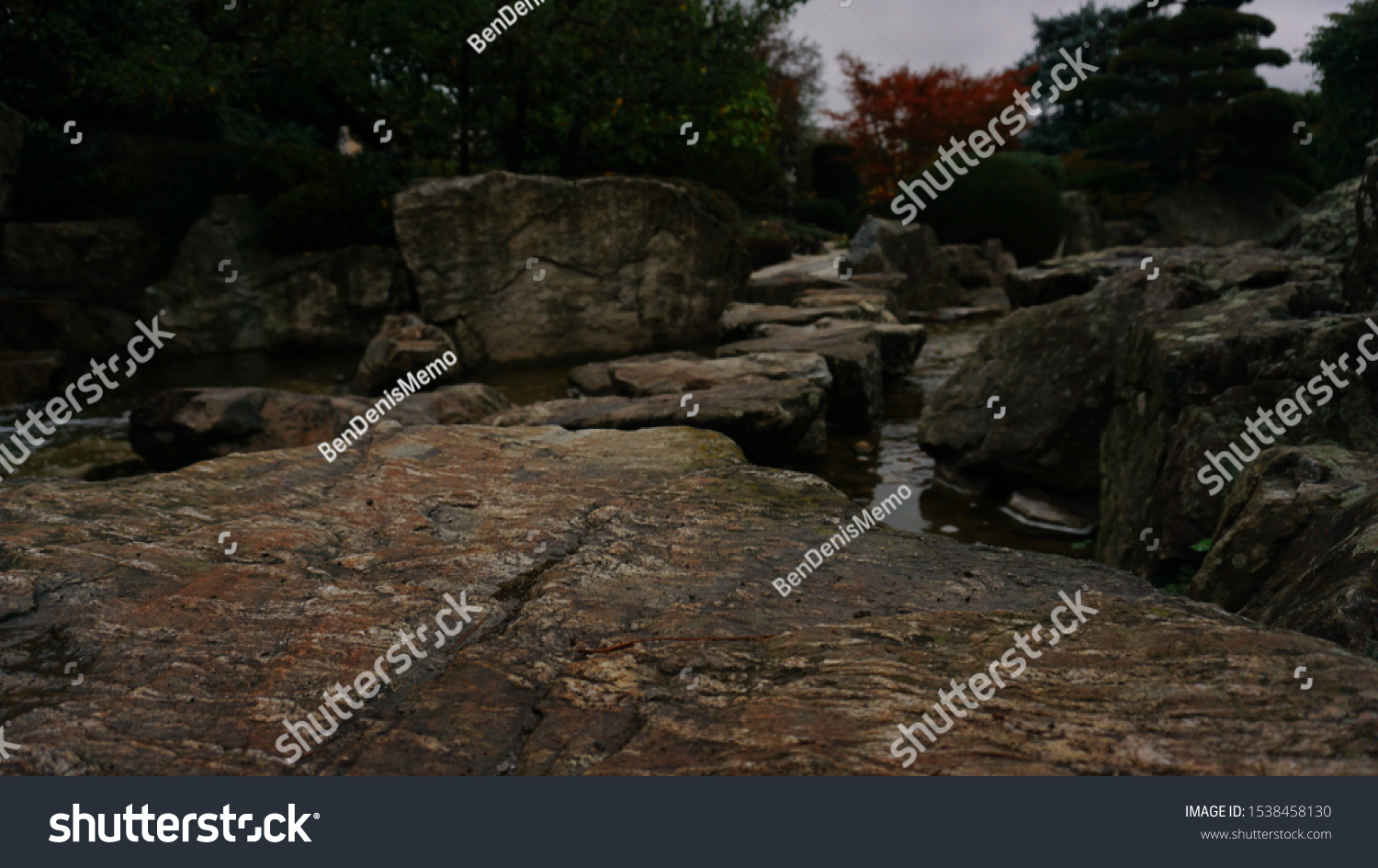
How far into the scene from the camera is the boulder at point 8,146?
778 cm

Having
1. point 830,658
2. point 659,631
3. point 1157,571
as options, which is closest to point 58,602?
point 659,631

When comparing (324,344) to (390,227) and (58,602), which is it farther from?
(58,602)

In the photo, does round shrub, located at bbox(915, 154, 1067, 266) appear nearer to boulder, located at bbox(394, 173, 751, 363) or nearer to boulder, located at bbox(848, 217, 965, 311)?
boulder, located at bbox(848, 217, 965, 311)

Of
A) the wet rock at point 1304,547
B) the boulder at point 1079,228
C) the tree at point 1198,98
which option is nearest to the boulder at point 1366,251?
the wet rock at point 1304,547

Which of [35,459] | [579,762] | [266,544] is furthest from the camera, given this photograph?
[35,459]

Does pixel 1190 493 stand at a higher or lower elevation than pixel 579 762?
higher

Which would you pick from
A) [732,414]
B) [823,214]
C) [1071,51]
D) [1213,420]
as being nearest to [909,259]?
[732,414]

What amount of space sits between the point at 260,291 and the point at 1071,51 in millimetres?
25571

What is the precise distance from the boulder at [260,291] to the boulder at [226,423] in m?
3.89

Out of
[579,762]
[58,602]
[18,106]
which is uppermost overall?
[18,106]

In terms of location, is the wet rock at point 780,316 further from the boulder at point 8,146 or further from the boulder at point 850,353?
the boulder at point 8,146

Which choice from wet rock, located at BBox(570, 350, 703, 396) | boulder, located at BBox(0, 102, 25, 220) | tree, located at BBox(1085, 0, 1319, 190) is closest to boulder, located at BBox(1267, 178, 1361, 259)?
wet rock, located at BBox(570, 350, 703, 396)

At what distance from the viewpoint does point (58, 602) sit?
2.19 m

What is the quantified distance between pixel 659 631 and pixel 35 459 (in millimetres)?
5425
